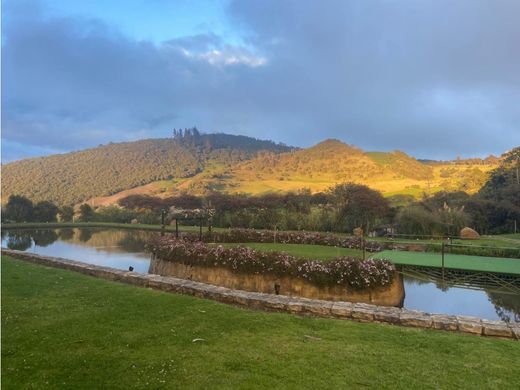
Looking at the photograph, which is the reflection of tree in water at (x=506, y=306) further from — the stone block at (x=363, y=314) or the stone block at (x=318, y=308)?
the stone block at (x=318, y=308)

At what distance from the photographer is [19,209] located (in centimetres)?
3991

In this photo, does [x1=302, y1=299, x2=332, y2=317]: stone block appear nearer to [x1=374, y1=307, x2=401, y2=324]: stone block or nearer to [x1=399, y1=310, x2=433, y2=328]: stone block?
[x1=374, y1=307, x2=401, y2=324]: stone block

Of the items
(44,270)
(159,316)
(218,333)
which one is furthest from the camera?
(44,270)

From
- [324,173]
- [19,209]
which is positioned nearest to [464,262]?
[19,209]

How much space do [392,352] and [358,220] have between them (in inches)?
771

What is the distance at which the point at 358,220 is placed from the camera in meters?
23.3

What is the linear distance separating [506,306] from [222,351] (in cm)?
819

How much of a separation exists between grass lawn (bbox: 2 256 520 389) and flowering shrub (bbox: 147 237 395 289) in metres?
3.58

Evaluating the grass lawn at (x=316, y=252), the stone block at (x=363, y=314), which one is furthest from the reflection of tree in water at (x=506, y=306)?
the stone block at (x=363, y=314)

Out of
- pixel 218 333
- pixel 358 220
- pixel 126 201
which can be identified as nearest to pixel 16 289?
pixel 218 333

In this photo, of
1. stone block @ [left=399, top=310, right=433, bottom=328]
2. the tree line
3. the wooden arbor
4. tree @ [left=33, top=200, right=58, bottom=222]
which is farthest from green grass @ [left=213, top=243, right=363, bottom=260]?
tree @ [left=33, top=200, right=58, bottom=222]

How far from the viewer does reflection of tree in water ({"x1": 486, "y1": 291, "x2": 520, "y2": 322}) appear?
27.8 ft

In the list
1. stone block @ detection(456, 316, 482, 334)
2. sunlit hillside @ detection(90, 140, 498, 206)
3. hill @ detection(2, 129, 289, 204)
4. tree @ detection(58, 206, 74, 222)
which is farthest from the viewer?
hill @ detection(2, 129, 289, 204)

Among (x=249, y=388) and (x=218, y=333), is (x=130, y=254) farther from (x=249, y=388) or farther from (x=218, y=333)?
(x=249, y=388)
